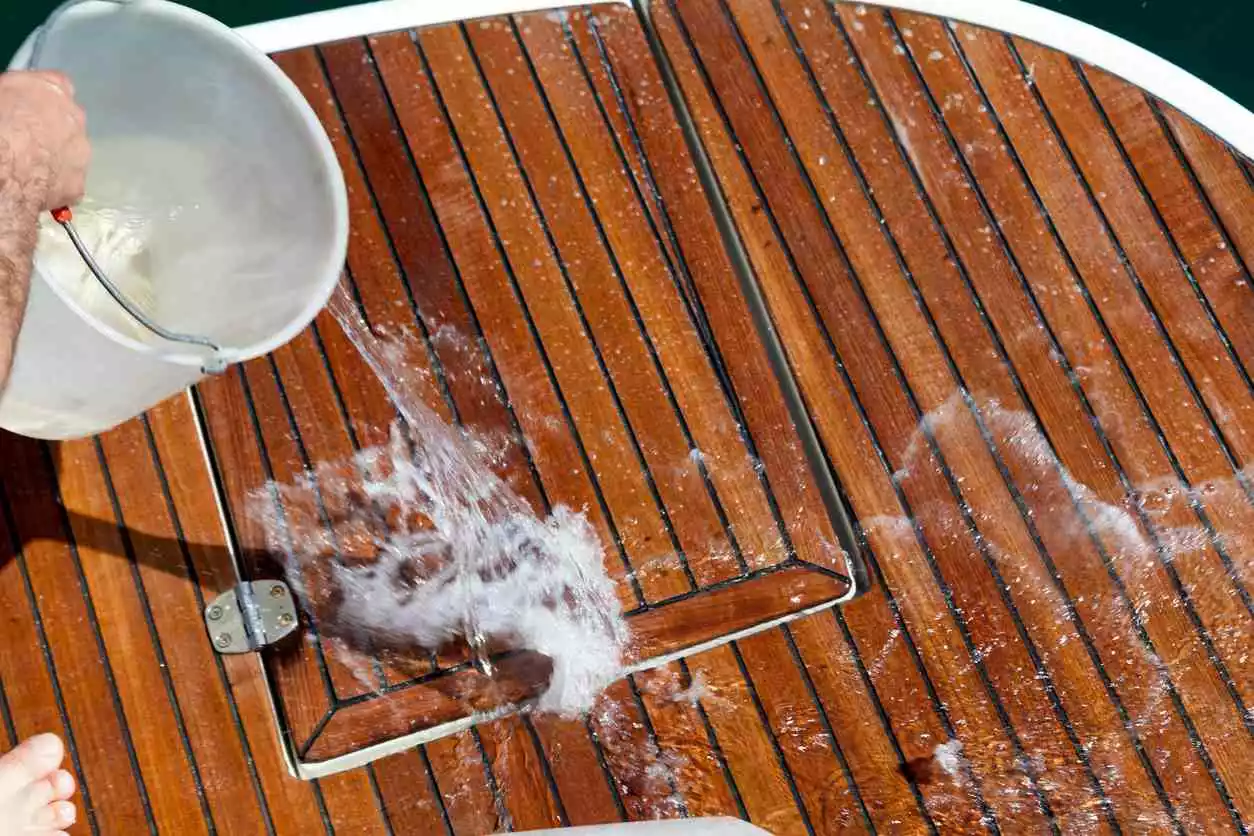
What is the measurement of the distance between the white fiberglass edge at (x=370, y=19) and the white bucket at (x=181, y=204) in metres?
0.71


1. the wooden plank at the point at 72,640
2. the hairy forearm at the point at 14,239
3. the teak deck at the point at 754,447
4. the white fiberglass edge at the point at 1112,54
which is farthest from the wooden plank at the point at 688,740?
the white fiberglass edge at the point at 1112,54

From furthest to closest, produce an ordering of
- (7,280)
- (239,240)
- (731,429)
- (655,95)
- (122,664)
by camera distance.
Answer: (655,95), (731,429), (122,664), (239,240), (7,280)

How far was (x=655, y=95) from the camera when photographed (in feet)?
8.04

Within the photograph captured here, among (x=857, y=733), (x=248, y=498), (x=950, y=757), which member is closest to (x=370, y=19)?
(x=248, y=498)

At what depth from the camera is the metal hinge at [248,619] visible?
207 cm

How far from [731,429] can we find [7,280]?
135 cm

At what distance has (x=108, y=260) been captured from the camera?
1759mm

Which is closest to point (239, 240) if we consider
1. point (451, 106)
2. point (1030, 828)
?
point (451, 106)

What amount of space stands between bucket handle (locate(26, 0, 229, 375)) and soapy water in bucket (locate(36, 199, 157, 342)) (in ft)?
0.38

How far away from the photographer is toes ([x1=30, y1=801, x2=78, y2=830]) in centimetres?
172

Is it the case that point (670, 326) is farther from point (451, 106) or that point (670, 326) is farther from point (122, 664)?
point (122, 664)

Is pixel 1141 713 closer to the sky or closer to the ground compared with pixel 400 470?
closer to the ground

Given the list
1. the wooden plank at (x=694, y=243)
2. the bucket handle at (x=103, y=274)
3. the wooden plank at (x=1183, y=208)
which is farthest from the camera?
the wooden plank at (x=1183, y=208)

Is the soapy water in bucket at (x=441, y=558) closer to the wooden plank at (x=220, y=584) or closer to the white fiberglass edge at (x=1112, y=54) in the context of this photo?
the wooden plank at (x=220, y=584)
